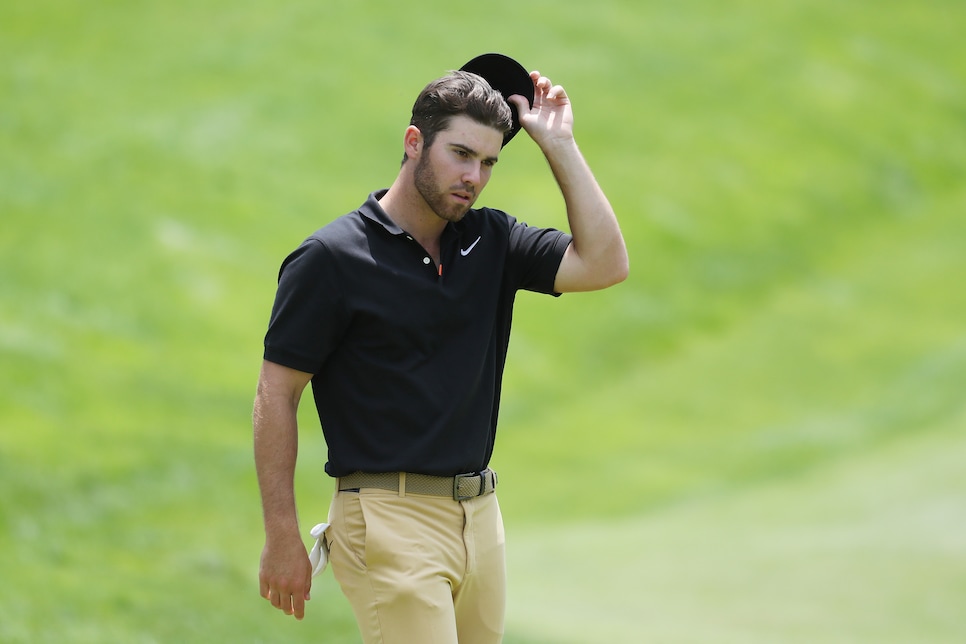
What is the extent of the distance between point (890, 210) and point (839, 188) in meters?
1.04

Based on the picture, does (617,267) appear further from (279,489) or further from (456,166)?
(279,489)

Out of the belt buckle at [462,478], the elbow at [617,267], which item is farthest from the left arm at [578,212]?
the belt buckle at [462,478]

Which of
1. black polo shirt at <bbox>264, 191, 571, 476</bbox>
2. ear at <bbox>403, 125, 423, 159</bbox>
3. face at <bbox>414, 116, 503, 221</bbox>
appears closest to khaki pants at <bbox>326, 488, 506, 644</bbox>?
black polo shirt at <bbox>264, 191, 571, 476</bbox>

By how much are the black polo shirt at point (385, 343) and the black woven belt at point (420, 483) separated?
32 millimetres

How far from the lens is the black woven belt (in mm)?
3969

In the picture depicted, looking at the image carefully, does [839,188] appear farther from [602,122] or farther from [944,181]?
[602,122]

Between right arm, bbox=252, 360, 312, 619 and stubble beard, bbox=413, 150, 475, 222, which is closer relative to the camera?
right arm, bbox=252, 360, 312, 619

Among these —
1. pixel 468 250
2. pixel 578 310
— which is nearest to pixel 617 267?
pixel 468 250

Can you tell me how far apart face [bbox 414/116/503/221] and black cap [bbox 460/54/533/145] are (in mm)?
262

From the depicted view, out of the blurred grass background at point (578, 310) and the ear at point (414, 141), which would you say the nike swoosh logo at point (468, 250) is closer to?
the ear at point (414, 141)

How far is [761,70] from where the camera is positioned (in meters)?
27.6

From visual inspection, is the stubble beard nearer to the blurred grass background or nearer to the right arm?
the right arm

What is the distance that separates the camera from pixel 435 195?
4.03 metres

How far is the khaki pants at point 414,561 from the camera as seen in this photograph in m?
3.91
